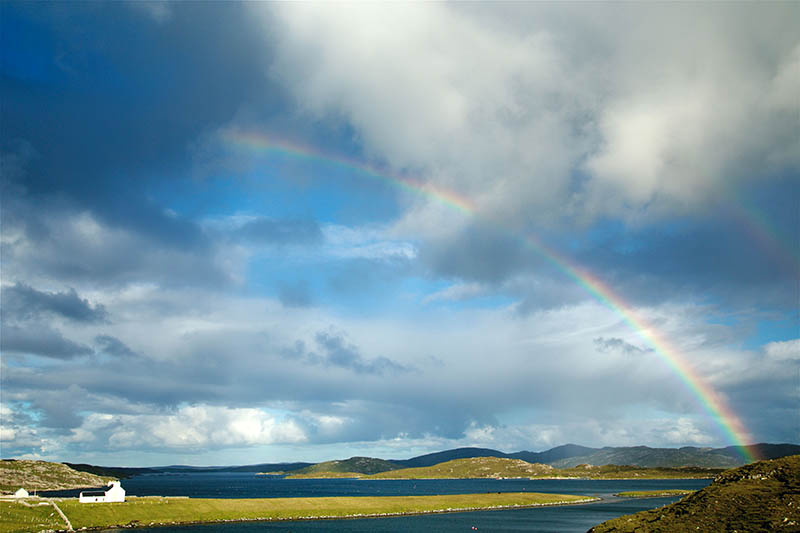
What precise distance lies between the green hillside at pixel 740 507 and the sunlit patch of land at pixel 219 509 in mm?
82204

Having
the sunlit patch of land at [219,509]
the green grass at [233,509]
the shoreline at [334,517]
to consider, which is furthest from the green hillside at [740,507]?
the green grass at [233,509]

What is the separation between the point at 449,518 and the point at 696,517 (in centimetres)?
8623

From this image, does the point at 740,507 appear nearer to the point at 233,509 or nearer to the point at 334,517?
the point at 334,517

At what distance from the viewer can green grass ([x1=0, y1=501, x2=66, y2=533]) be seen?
107m

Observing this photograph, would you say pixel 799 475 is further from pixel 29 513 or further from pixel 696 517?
pixel 29 513

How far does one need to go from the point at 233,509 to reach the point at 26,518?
4589cm

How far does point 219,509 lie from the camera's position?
139m

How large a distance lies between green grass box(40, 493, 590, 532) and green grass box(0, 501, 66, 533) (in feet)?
8.50

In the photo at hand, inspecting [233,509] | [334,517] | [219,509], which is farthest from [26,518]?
[334,517]

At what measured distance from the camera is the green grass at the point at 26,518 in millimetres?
106625

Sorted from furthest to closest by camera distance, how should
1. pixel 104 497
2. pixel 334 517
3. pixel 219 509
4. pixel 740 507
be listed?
pixel 334 517, pixel 219 509, pixel 104 497, pixel 740 507

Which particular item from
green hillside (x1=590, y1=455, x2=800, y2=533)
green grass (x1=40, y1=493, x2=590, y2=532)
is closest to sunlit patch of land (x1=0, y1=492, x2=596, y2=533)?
green grass (x1=40, y1=493, x2=590, y2=532)

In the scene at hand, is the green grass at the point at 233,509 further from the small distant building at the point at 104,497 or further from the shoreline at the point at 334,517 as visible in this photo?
the small distant building at the point at 104,497

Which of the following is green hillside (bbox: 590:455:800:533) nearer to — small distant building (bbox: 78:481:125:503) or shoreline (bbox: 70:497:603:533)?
shoreline (bbox: 70:497:603:533)
